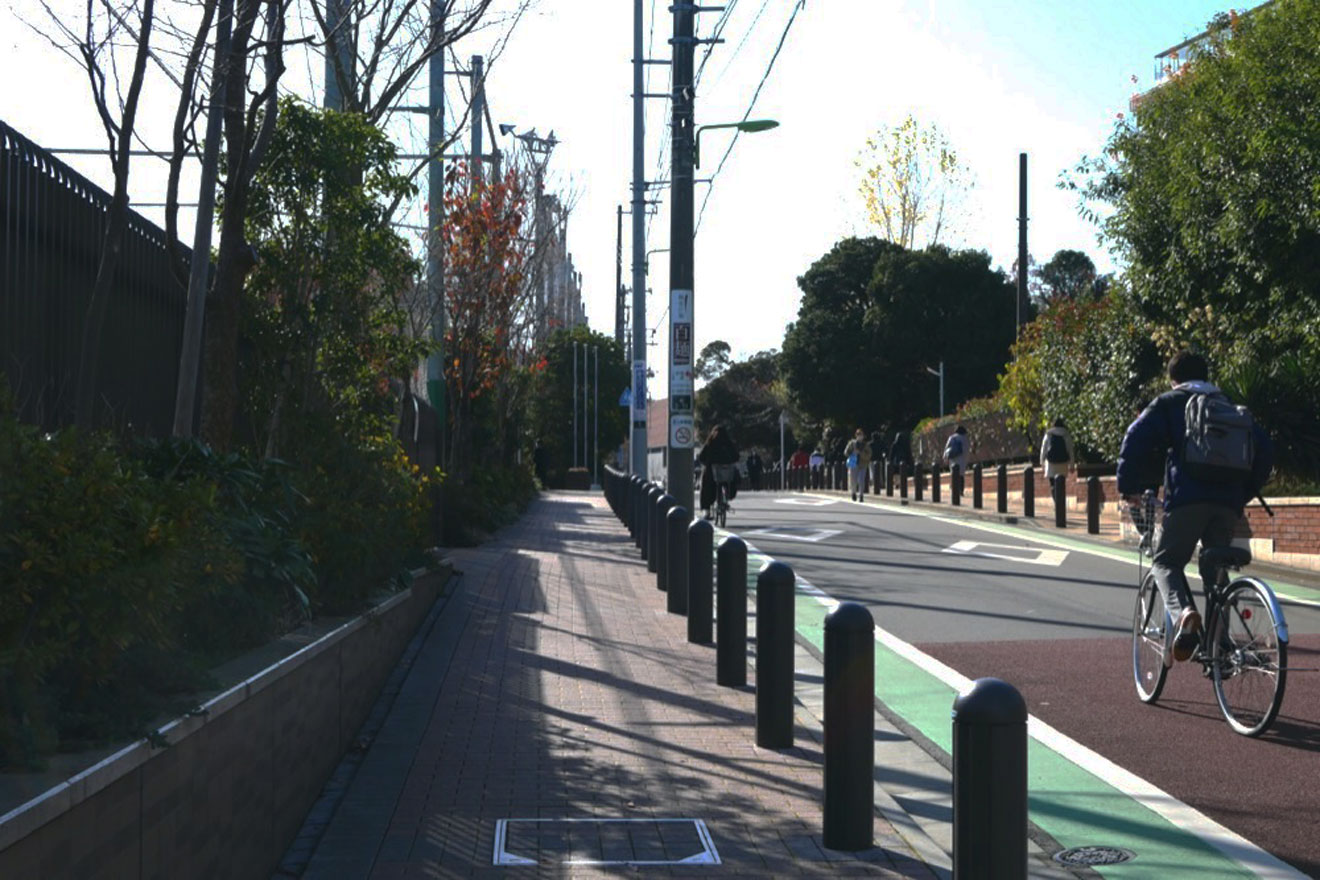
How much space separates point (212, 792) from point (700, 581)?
6.85 m

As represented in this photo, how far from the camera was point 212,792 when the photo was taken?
16.3 feet

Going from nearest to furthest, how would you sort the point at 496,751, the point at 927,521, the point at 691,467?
1. the point at 496,751
2. the point at 691,467
3. the point at 927,521

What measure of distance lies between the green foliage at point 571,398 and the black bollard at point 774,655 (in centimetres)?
6294

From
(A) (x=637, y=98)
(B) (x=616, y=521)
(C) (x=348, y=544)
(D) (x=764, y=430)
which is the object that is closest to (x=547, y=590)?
(C) (x=348, y=544)

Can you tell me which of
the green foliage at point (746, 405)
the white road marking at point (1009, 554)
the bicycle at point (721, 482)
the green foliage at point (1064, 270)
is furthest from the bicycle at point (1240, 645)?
the green foliage at point (1064, 270)

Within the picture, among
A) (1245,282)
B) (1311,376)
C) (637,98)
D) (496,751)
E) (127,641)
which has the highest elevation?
(637,98)

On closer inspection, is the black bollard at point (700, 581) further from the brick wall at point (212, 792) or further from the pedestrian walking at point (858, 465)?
the pedestrian walking at point (858, 465)

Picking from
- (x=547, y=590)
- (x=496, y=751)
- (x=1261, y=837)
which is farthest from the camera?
(x=547, y=590)

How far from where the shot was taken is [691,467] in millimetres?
18812

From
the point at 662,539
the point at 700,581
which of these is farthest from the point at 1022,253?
the point at 700,581

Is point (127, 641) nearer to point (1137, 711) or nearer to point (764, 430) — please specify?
point (1137, 711)

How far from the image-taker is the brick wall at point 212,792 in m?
3.76

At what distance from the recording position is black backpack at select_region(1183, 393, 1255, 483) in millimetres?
8156

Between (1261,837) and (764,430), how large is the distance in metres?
79.7
